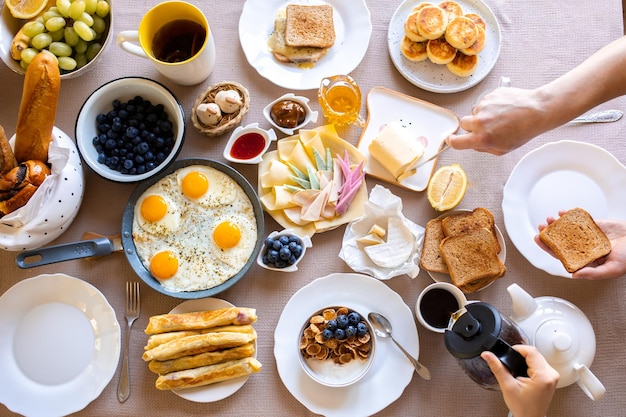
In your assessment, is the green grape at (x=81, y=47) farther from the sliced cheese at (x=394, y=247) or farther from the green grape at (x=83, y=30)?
the sliced cheese at (x=394, y=247)

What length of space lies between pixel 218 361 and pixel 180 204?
51 centimetres

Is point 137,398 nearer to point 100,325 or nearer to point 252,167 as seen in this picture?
point 100,325

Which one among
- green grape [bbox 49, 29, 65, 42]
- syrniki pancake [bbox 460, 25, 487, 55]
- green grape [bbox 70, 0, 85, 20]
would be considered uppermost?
syrniki pancake [bbox 460, 25, 487, 55]

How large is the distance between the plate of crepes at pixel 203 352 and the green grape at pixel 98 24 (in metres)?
0.97

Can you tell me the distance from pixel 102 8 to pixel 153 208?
2.25 ft

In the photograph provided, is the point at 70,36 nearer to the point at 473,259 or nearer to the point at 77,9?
the point at 77,9

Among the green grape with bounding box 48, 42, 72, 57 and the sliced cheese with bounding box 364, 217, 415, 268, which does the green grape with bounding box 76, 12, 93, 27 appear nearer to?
the green grape with bounding box 48, 42, 72, 57

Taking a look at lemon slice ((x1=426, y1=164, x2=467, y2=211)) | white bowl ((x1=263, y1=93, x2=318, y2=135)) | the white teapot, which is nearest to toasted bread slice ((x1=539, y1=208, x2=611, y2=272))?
the white teapot

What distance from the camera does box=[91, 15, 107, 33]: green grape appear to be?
5.78ft

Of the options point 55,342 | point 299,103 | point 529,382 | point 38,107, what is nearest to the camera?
point 529,382

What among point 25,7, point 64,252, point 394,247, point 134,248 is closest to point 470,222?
point 394,247

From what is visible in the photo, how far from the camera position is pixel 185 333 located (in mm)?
1643

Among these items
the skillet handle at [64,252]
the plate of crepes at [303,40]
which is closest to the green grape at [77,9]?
the plate of crepes at [303,40]

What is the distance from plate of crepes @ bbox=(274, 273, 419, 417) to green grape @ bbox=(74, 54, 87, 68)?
41.1 inches
